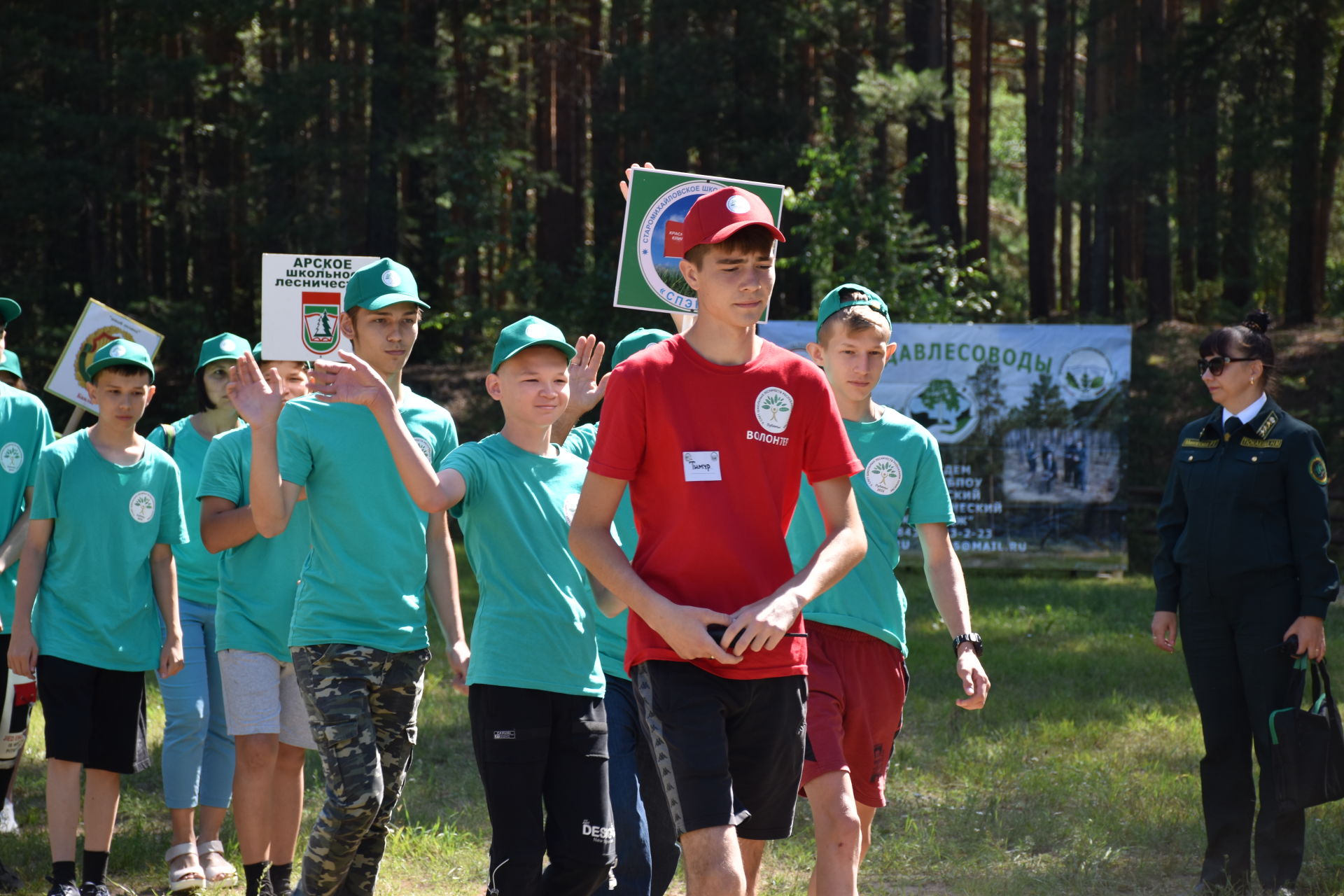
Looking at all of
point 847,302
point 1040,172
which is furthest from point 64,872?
point 1040,172

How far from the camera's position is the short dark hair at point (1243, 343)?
5.59m

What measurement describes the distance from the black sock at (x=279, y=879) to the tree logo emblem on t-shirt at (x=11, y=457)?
208 centimetres

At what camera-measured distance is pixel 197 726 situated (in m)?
5.65

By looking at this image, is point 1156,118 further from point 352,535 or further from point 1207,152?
point 352,535

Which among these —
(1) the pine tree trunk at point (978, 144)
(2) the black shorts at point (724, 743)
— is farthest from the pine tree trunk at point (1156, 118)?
(2) the black shorts at point (724, 743)

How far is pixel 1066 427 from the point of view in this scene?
15578 millimetres

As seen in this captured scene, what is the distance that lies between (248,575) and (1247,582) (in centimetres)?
395

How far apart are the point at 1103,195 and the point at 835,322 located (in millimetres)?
20146

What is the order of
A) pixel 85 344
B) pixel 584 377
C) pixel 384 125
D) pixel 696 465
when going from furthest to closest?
pixel 384 125 < pixel 85 344 < pixel 584 377 < pixel 696 465

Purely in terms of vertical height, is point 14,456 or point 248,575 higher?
point 14,456

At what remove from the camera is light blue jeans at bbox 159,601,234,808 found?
5613 mm

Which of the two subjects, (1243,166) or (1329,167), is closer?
(1243,166)

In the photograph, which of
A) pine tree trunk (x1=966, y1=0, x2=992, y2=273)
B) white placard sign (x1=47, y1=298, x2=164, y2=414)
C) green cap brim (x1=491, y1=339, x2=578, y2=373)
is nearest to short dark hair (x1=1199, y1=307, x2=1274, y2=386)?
green cap brim (x1=491, y1=339, x2=578, y2=373)

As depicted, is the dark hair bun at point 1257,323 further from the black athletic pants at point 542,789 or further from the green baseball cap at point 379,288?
the green baseball cap at point 379,288
